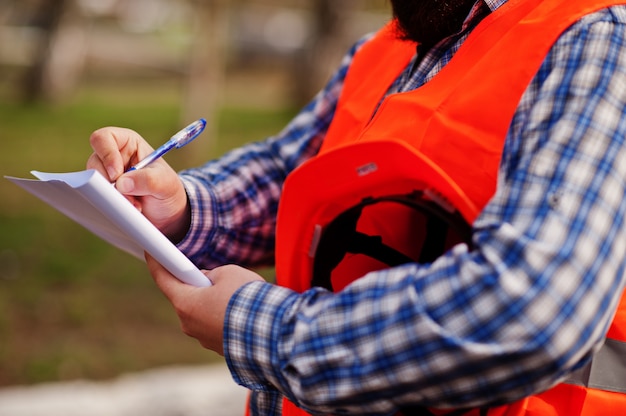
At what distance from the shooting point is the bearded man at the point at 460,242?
93cm

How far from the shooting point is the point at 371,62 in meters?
1.66

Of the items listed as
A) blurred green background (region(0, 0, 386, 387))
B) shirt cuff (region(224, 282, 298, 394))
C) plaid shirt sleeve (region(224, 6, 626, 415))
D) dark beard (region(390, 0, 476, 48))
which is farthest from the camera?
blurred green background (region(0, 0, 386, 387))

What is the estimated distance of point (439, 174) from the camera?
104cm

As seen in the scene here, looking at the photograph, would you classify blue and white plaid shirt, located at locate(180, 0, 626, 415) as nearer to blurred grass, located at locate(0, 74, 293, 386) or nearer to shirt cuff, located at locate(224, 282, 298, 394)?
shirt cuff, located at locate(224, 282, 298, 394)

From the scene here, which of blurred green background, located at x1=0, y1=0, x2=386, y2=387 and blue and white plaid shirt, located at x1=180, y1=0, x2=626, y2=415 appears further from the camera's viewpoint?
blurred green background, located at x1=0, y1=0, x2=386, y2=387

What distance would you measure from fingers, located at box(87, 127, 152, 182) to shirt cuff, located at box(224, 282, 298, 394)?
42 cm

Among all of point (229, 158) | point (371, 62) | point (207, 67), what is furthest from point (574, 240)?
point (207, 67)

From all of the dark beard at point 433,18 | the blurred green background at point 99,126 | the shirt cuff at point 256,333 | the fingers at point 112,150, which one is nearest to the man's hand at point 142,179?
the fingers at point 112,150

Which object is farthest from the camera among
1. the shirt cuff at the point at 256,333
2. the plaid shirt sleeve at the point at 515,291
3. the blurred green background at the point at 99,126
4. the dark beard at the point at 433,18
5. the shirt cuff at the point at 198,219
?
the blurred green background at the point at 99,126

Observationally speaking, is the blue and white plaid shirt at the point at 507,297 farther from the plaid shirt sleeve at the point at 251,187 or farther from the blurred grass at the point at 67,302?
the blurred grass at the point at 67,302

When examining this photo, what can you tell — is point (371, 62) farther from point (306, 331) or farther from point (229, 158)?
point (306, 331)

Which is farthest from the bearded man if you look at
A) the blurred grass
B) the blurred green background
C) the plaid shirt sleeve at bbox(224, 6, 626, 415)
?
the blurred grass

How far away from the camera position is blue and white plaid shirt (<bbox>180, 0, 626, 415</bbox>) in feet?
3.01

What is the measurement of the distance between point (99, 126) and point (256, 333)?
27.6ft
